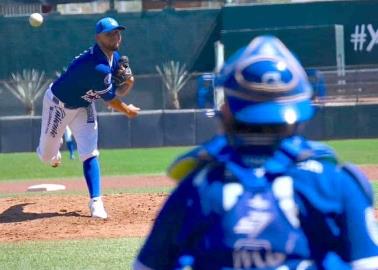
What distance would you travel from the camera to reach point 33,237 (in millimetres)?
8523

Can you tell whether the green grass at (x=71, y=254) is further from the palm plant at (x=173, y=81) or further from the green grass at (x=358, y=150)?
the palm plant at (x=173, y=81)

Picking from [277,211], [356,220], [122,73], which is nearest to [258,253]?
[277,211]

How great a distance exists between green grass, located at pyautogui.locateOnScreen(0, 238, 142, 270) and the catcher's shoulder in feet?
13.2

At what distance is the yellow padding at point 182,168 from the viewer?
279 cm

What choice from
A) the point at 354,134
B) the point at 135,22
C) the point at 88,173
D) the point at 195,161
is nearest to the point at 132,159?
the point at 354,134

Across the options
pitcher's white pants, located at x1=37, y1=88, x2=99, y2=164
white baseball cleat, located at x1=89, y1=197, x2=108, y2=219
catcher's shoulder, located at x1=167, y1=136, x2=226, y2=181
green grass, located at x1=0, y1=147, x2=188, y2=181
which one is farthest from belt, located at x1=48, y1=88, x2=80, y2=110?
catcher's shoulder, located at x1=167, y1=136, x2=226, y2=181

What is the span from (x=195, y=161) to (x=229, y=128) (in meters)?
0.14

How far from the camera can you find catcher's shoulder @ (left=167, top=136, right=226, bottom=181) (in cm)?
276

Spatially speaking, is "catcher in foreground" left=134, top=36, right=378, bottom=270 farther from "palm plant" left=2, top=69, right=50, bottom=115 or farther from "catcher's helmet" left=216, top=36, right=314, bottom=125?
"palm plant" left=2, top=69, right=50, bottom=115

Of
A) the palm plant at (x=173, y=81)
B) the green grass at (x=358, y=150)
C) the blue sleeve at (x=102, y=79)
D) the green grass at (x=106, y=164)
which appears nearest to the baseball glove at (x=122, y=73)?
the blue sleeve at (x=102, y=79)

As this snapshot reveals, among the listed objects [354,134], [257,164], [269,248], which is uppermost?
[257,164]

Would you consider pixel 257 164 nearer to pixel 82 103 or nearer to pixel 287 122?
pixel 287 122

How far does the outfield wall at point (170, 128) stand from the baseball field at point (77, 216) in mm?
4063

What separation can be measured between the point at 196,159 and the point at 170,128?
19.1 m
